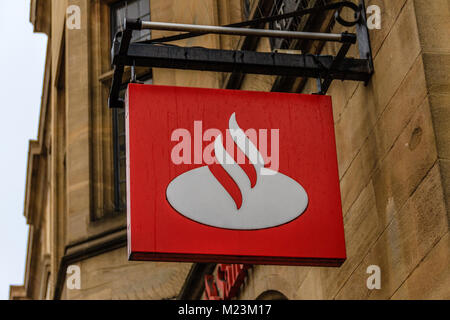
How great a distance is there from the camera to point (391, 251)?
28.6 ft

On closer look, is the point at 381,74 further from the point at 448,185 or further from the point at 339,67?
the point at 448,185

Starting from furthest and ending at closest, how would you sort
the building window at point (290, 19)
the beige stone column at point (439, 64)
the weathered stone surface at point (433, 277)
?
the building window at point (290, 19) → the beige stone column at point (439, 64) → the weathered stone surface at point (433, 277)

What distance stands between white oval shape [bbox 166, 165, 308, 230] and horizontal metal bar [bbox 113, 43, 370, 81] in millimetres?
1014

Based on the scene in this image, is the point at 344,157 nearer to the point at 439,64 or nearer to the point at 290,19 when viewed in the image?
the point at 439,64

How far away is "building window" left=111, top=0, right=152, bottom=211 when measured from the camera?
1947cm

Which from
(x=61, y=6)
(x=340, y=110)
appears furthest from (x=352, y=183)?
(x=61, y=6)

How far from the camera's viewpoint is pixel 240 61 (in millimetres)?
9312

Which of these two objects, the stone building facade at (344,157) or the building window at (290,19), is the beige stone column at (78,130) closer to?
the stone building facade at (344,157)

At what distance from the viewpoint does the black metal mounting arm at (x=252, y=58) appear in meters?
9.19

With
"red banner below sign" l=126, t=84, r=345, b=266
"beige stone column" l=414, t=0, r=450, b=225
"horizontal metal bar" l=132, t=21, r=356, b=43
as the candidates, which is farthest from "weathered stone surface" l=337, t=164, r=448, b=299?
"horizontal metal bar" l=132, t=21, r=356, b=43

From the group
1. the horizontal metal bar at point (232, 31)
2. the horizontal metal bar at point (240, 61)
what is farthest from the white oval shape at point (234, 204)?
the horizontal metal bar at point (232, 31)

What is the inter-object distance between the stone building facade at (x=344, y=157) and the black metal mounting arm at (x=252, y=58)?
198mm

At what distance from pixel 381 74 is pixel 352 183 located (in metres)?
1.11

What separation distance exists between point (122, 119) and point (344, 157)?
34.2 ft
